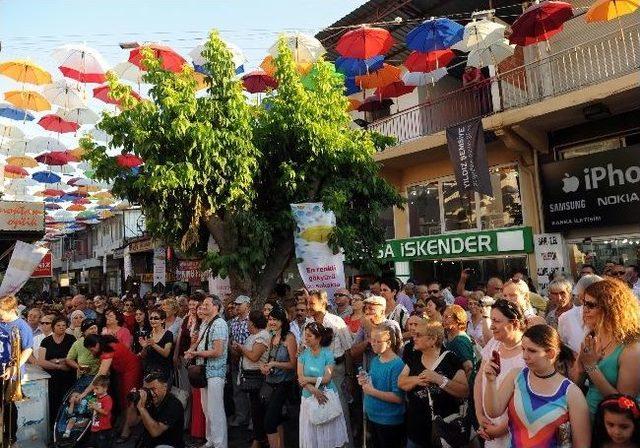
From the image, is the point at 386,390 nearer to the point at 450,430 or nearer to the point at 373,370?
the point at 373,370

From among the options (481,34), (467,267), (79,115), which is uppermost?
(79,115)

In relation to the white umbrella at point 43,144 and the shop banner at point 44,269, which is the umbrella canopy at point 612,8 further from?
the shop banner at point 44,269

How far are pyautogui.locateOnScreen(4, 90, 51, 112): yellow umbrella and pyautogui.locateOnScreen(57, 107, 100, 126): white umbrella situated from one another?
27.3 inches

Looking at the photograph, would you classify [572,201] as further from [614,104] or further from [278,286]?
[278,286]

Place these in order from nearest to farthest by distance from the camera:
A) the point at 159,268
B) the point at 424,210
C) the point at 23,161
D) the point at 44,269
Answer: the point at 424,210 < the point at 23,161 < the point at 159,268 < the point at 44,269

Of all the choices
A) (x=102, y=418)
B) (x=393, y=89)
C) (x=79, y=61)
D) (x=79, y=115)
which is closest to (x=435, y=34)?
(x=393, y=89)

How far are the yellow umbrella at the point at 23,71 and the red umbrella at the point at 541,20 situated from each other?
9992mm

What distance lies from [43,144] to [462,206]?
A: 40.2ft

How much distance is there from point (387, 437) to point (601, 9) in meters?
8.10

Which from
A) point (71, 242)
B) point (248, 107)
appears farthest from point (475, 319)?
point (71, 242)

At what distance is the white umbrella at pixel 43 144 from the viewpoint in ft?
49.0

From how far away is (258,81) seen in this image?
1110 centimetres

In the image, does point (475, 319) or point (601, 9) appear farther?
point (601, 9)

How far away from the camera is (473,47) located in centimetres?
1034
